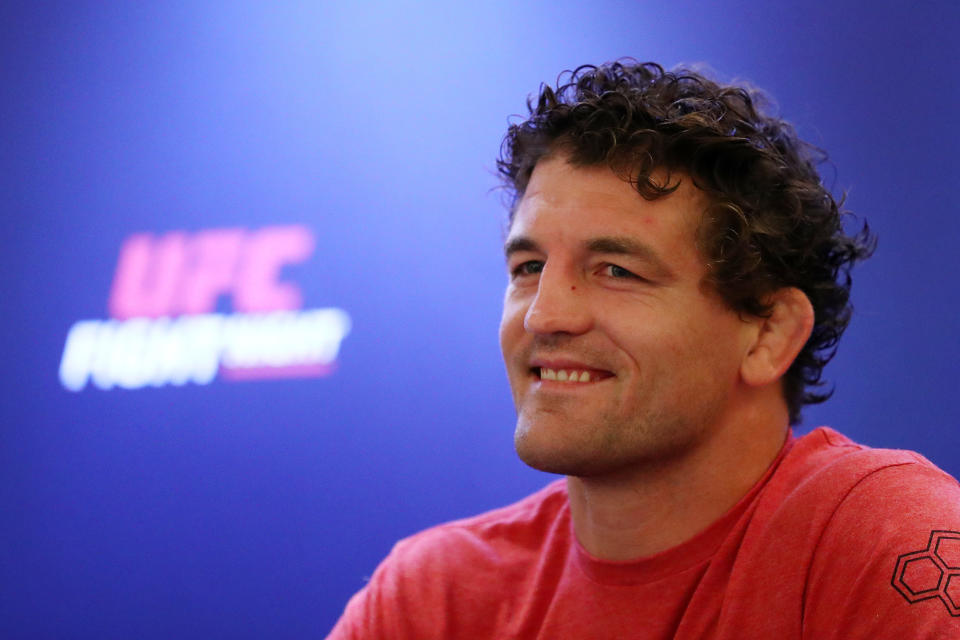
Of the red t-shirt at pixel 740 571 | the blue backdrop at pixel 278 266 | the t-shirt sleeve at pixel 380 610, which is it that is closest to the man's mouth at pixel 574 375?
the red t-shirt at pixel 740 571

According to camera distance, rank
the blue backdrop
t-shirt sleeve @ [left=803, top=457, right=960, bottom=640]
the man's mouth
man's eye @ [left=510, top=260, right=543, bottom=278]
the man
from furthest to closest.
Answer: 1. the blue backdrop
2. man's eye @ [left=510, top=260, right=543, bottom=278]
3. the man's mouth
4. the man
5. t-shirt sleeve @ [left=803, top=457, right=960, bottom=640]

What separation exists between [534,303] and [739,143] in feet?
1.16

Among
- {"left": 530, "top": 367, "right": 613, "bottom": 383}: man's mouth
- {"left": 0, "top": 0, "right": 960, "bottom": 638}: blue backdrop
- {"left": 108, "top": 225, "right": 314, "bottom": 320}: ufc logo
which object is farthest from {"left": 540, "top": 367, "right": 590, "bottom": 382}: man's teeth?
{"left": 108, "top": 225, "right": 314, "bottom": 320}: ufc logo

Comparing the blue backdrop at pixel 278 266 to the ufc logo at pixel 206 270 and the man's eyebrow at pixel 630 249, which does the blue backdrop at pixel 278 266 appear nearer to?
the ufc logo at pixel 206 270

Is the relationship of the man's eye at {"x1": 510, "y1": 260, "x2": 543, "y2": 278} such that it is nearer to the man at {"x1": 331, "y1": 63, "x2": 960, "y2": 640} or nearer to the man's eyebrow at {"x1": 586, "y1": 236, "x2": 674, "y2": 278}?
the man at {"x1": 331, "y1": 63, "x2": 960, "y2": 640}

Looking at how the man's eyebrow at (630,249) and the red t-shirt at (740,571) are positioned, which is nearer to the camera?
the red t-shirt at (740,571)

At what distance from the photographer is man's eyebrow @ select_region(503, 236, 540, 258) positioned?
1.25 meters

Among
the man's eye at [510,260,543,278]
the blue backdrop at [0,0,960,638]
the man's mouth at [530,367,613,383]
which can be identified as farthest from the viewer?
the blue backdrop at [0,0,960,638]

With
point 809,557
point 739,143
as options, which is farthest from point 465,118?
point 809,557

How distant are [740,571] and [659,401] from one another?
8.9 inches

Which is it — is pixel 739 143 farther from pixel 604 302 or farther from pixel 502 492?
pixel 502 492

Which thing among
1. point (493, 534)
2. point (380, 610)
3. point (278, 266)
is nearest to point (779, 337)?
point (493, 534)

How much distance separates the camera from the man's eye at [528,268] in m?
1.28

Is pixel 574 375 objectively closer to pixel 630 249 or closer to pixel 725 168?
pixel 630 249
